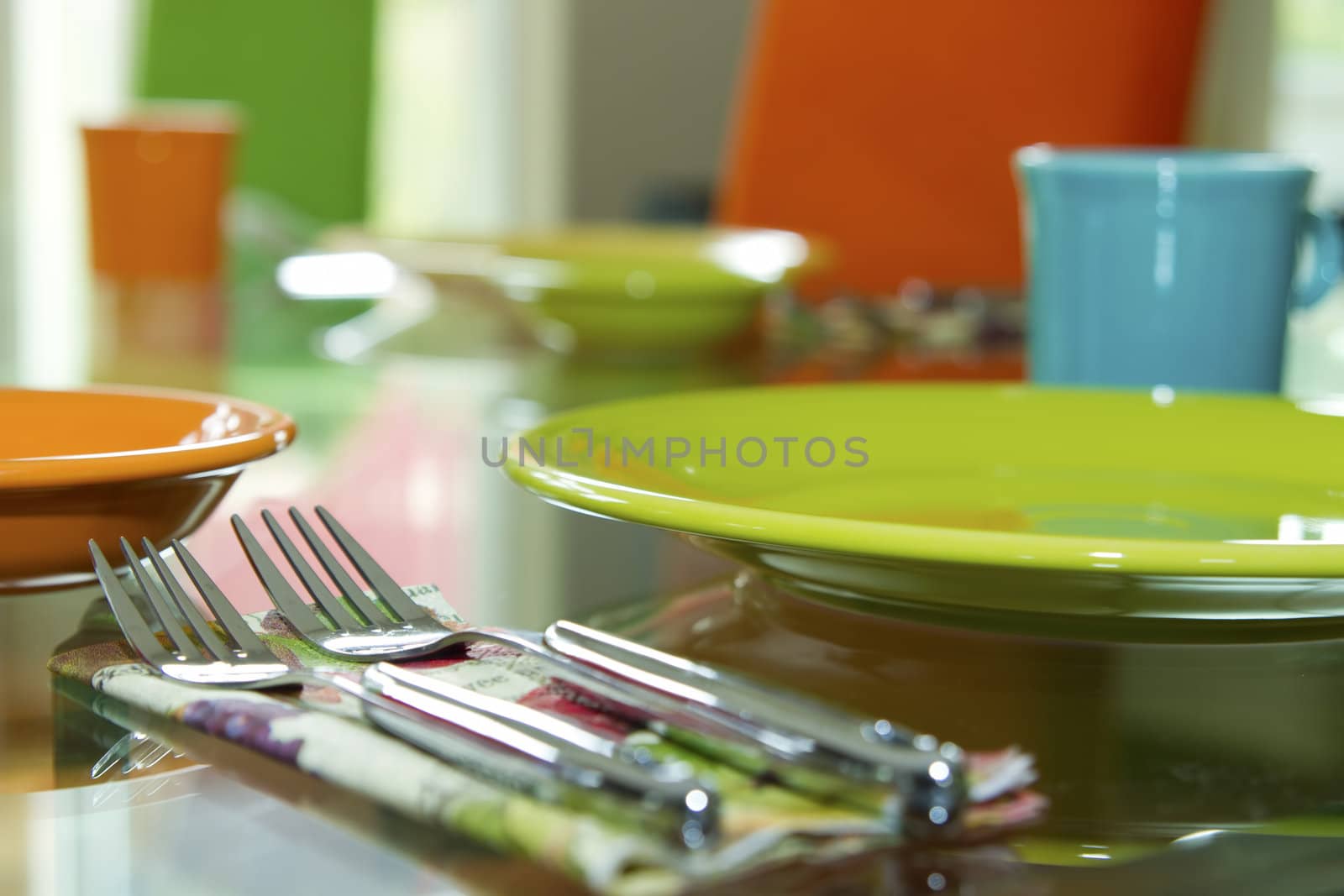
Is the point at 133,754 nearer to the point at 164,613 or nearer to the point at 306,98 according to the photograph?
the point at 164,613

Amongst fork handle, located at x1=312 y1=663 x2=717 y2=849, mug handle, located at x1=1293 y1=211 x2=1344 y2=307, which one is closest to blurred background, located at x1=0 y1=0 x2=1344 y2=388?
mug handle, located at x1=1293 y1=211 x2=1344 y2=307

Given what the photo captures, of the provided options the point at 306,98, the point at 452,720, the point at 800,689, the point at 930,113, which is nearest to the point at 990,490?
the point at 800,689

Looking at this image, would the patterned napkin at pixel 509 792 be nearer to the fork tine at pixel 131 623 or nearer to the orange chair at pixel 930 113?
the fork tine at pixel 131 623

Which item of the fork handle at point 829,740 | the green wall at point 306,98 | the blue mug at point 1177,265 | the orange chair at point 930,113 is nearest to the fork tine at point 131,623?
the fork handle at point 829,740

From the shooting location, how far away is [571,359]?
0.97m

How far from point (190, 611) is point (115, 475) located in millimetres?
56

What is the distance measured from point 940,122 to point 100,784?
1.77 m

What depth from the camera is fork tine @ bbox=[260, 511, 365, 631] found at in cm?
34

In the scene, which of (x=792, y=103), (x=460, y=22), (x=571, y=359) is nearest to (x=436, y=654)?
(x=571, y=359)

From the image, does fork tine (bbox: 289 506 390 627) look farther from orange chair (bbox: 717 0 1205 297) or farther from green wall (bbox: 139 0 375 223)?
green wall (bbox: 139 0 375 223)

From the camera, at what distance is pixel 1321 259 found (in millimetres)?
732

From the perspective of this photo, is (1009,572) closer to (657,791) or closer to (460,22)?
(657,791)

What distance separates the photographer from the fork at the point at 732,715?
235 millimetres

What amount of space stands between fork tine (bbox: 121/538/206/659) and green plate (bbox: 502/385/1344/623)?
92mm
